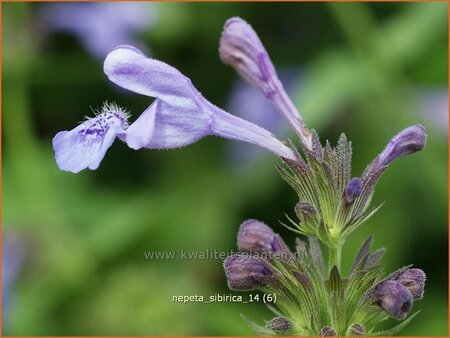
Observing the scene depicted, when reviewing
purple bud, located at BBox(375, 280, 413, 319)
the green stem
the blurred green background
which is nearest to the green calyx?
Answer: the green stem

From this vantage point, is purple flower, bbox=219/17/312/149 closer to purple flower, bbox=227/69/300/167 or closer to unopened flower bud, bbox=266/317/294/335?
unopened flower bud, bbox=266/317/294/335

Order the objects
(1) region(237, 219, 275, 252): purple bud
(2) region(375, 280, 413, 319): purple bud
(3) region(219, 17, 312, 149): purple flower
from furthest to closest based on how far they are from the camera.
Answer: (3) region(219, 17, 312, 149): purple flower < (1) region(237, 219, 275, 252): purple bud < (2) region(375, 280, 413, 319): purple bud

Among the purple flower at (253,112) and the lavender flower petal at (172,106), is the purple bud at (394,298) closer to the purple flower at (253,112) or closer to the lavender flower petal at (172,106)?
the lavender flower petal at (172,106)

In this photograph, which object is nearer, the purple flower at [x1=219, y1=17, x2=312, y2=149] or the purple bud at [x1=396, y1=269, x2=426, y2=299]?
the purple bud at [x1=396, y1=269, x2=426, y2=299]

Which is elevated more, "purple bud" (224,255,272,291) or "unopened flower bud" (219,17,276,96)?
"unopened flower bud" (219,17,276,96)

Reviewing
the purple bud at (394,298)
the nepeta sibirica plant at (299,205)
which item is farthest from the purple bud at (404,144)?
the purple bud at (394,298)

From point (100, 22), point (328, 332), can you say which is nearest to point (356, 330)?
point (328, 332)

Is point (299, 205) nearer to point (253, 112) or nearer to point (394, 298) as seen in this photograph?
point (394, 298)
